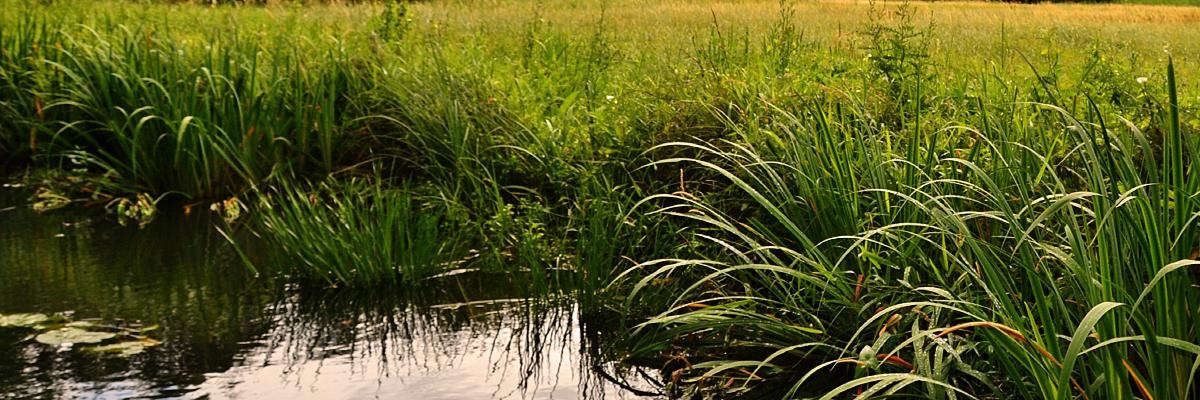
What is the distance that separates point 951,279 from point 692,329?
70 cm

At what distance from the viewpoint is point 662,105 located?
13.0ft

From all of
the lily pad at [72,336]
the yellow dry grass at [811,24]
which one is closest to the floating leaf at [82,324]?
the lily pad at [72,336]

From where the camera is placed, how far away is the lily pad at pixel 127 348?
293 cm

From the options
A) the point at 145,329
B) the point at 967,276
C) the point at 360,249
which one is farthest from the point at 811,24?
the point at 145,329

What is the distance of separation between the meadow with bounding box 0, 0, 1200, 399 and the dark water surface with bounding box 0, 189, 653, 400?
0.44 ft

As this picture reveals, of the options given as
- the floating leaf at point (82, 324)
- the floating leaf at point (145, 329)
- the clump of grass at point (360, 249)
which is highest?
the clump of grass at point (360, 249)

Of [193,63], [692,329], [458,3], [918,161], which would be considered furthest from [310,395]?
[458,3]

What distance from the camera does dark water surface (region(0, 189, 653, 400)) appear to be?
9.01ft

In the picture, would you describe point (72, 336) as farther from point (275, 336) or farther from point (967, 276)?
point (967, 276)

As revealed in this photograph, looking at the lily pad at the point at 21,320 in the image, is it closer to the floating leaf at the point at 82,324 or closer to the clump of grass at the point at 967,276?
the floating leaf at the point at 82,324

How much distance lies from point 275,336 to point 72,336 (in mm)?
616

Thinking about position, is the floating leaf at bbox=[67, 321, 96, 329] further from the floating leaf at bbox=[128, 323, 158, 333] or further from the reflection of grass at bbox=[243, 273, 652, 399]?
the reflection of grass at bbox=[243, 273, 652, 399]

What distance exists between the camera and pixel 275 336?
10.2ft

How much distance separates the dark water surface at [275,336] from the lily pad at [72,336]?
0.05 meters
